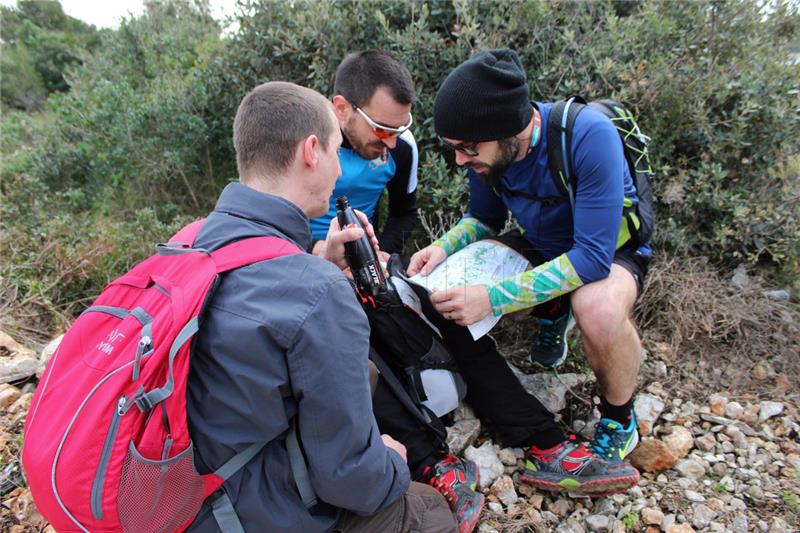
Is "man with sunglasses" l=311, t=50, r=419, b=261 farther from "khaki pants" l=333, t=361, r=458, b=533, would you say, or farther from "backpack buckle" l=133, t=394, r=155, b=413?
"backpack buckle" l=133, t=394, r=155, b=413

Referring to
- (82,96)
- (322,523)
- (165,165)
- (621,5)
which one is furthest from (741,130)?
(82,96)

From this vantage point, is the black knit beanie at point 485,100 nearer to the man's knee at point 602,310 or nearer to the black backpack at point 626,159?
the black backpack at point 626,159

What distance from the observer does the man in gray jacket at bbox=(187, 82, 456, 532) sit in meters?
1.39

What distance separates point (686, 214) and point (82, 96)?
263 inches

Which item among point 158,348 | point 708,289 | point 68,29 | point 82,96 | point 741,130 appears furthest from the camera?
point 68,29

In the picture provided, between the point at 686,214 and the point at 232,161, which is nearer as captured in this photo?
the point at 686,214

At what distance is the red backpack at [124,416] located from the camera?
50.4 inches

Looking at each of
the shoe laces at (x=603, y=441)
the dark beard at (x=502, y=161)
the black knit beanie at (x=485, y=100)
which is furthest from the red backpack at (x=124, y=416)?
the shoe laces at (x=603, y=441)

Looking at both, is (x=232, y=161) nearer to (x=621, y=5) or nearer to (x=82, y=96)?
(x=82, y=96)

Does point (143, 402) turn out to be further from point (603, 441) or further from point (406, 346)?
point (603, 441)

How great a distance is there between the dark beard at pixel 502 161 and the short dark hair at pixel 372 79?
28.1 inches

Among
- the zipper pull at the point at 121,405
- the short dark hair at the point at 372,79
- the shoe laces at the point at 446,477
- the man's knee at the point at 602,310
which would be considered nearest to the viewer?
the zipper pull at the point at 121,405

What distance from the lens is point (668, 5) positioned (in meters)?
4.41

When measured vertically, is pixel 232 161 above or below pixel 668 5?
below
